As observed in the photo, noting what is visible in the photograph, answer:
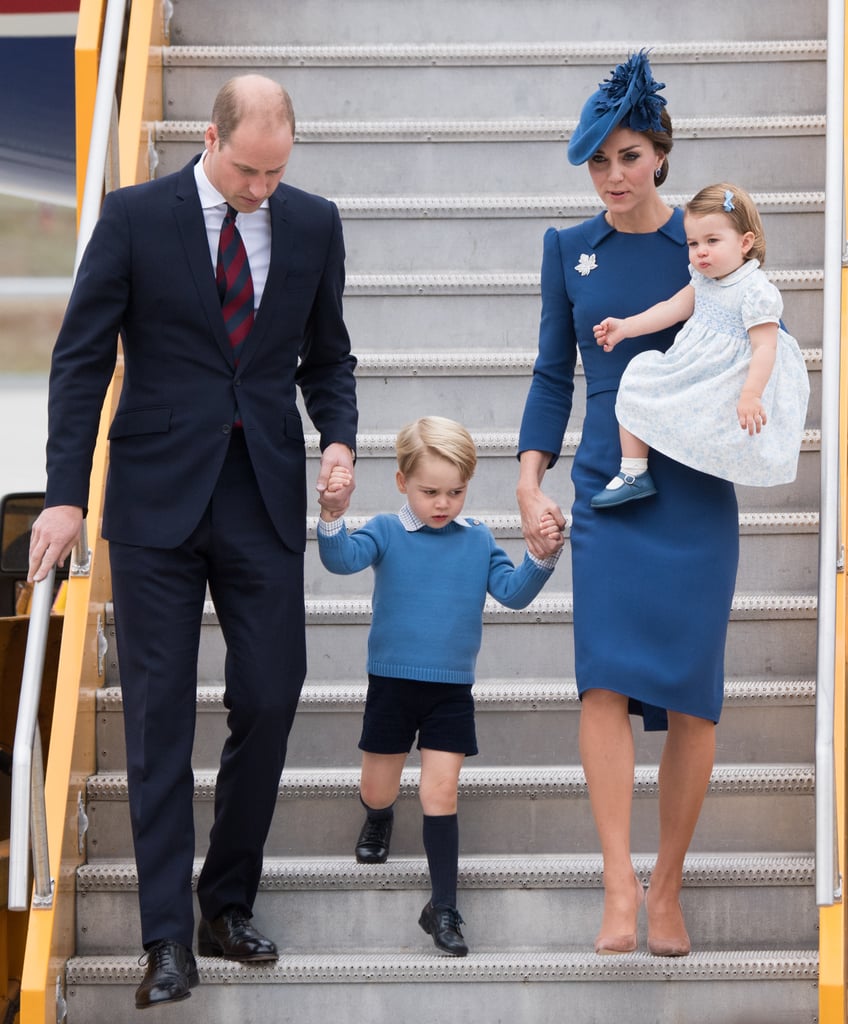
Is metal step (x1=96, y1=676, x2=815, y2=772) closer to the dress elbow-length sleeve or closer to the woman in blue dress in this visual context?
the woman in blue dress

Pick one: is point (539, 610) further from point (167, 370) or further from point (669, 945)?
point (167, 370)

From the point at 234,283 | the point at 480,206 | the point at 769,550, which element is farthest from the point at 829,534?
the point at 480,206

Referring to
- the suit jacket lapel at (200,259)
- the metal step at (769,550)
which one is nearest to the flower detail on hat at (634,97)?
the suit jacket lapel at (200,259)

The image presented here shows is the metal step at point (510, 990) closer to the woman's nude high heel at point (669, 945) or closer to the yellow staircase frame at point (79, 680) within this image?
the woman's nude high heel at point (669, 945)

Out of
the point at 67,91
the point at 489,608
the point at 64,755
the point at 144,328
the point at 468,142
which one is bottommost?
the point at 64,755

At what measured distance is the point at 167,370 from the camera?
3.20 metres

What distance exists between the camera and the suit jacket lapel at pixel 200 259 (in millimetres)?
3172

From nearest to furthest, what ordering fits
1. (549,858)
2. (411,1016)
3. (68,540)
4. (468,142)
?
(68,540) < (411,1016) < (549,858) < (468,142)

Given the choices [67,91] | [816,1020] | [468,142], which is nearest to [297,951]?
[816,1020]

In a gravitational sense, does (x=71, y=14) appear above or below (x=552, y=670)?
above

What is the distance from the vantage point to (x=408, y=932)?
138 inches

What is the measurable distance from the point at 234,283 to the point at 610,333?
0.76 m

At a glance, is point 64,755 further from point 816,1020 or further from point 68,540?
point 816,1020

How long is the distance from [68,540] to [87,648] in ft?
2.72
